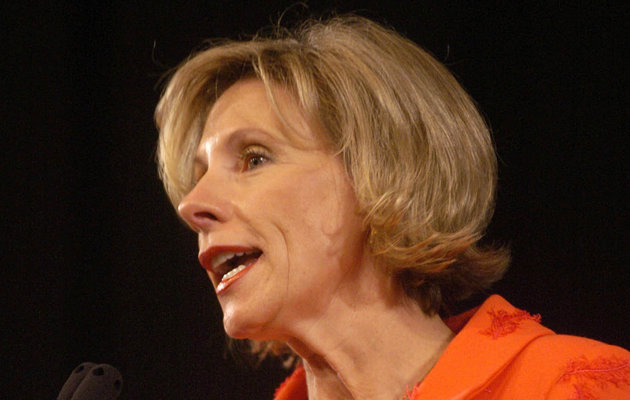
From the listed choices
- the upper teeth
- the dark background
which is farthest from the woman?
the dark background

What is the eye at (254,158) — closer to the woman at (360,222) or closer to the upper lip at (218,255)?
the woman at (360,222)

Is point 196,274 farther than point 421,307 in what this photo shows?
Yes

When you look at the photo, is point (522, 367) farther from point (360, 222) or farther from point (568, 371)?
point (360, 222)

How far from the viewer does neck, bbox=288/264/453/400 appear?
1265 mm

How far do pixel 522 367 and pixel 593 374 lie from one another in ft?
0.36

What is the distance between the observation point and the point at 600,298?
157 cm

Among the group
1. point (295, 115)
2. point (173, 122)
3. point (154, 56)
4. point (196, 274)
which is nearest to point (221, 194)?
point (295, 115)

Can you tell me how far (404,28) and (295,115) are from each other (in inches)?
24.8

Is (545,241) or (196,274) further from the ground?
(545,241)

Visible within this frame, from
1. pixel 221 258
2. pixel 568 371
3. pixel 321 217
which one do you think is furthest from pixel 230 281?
pixel 568 371

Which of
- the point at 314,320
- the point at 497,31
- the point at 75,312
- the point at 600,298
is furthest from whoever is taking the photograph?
the point at 75,312

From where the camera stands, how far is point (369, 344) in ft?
4.20

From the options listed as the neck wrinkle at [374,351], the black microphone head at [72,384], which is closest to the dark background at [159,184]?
the neck wrinkle at [374,351]

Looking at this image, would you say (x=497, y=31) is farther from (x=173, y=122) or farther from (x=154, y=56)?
(x=154, y=56)
